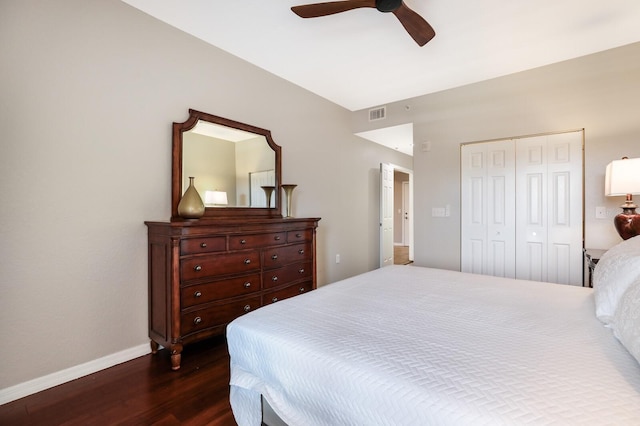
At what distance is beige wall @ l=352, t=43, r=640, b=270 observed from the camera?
2.82 meters

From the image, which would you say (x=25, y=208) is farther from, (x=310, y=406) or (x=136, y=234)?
(x=310, y=406)

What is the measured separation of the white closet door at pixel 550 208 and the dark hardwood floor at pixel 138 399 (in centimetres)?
325

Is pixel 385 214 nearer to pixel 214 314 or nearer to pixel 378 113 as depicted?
pixel 378 113

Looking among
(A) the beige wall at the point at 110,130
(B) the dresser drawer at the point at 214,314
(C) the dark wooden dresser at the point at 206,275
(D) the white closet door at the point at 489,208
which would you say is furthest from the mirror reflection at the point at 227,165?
(D) the white closet door at the point at 489,208

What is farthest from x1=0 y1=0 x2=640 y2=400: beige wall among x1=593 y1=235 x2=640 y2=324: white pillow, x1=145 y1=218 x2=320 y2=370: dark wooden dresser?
x1=593 y1=235 x2=640 y2=324: white pillow

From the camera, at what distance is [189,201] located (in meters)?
2.34

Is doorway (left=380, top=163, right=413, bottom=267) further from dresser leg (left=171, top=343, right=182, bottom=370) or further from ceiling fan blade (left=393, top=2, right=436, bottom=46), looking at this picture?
dresser leg (left=171, top=343, right=182, bottom=370)

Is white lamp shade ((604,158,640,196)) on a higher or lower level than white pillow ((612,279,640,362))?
higher

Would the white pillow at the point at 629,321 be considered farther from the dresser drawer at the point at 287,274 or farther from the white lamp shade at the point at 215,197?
the white lamp shade at the point at 215,197

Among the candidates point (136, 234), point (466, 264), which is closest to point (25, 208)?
point (136, 234)

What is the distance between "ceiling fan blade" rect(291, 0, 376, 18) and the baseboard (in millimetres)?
2691

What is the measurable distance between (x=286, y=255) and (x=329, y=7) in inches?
79.6

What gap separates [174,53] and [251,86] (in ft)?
2.65

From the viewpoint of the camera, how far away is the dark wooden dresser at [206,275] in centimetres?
208
